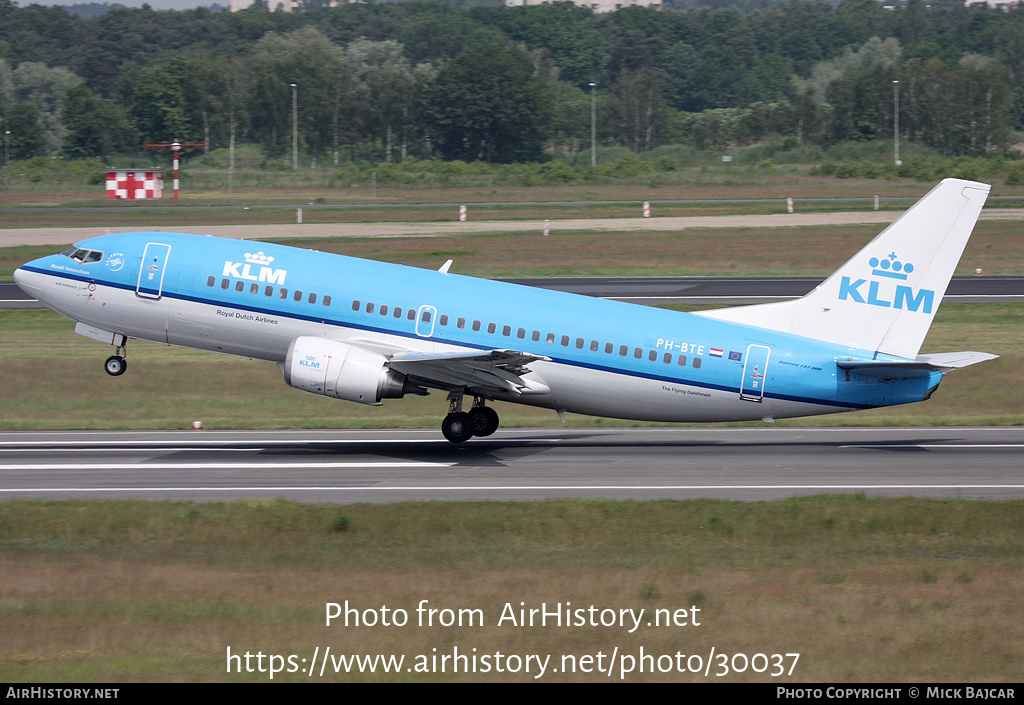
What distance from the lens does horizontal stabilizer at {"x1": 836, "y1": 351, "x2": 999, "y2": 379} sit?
28312mm

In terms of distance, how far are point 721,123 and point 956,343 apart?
4890 inches

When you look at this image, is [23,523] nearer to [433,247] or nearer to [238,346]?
[238,346]

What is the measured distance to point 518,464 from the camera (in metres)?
29.0

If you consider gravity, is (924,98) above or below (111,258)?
above

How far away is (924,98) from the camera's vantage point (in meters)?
140

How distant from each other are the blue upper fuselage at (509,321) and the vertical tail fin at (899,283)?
1.96ft

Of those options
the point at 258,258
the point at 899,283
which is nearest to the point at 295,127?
the point at 258,258

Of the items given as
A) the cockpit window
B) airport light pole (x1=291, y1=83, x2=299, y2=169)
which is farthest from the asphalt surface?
airport light pole (x1=291, y1=83, x2=299, y2=169)

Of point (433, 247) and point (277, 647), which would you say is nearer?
point (277, 647)

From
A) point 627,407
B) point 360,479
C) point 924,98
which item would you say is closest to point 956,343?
point 627,407

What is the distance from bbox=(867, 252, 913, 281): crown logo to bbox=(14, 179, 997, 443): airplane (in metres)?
0.03

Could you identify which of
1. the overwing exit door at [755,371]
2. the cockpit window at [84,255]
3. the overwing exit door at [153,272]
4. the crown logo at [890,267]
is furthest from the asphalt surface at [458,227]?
the crown logo at [890,267]

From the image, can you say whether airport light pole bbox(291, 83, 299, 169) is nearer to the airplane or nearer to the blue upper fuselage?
the airplane

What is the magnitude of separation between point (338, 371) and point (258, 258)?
169 inches
